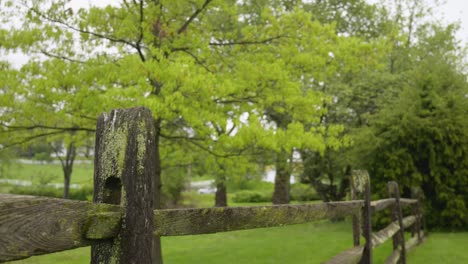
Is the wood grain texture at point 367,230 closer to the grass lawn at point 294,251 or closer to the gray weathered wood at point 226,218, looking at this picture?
the gray weathered wood at point 226,218

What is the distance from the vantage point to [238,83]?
8.25m

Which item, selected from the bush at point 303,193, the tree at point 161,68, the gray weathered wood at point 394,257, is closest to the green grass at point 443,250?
the gray weathered wood at point 394,257

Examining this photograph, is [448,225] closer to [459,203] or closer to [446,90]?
[459,203]

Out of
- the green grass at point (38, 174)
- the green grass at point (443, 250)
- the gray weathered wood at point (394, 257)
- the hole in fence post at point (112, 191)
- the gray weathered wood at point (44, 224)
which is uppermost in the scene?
the green grass at point (38, 174)

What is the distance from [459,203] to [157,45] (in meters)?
10.8

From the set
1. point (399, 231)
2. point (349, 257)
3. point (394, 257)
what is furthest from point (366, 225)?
point (399, 231)

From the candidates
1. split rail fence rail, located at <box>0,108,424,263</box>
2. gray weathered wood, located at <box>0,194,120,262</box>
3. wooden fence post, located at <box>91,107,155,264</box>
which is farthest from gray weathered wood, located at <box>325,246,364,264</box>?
gray weathered wood, located at <box>0,194,120,262</box>

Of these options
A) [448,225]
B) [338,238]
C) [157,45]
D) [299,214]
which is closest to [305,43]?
[157,45]

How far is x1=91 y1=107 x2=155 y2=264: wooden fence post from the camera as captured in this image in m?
1.79

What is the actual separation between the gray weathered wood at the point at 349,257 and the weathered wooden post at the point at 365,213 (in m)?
0.09

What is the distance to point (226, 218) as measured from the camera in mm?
2455

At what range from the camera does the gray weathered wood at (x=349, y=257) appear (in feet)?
13.3

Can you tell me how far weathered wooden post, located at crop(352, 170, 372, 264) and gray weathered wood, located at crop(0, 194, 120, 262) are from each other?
3968 mm

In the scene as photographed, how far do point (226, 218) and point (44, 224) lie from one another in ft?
3.99
